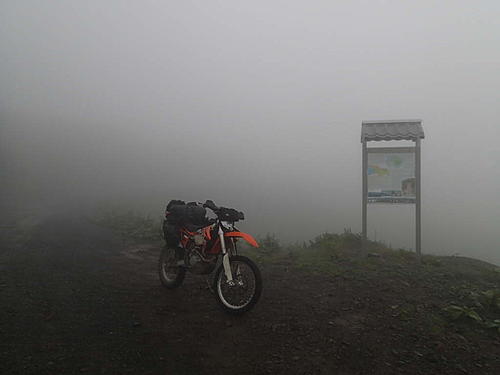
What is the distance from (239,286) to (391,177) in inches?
188

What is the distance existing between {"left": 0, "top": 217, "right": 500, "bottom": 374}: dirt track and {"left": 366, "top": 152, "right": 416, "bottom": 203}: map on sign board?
2164 mm

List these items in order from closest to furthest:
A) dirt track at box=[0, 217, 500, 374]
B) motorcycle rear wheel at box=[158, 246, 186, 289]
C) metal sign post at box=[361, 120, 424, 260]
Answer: dirt track at box=[0, 217, 500, 374] → motorcycle rear wheel at box=[158, 246, 186, 289] → metal sign post at box=[361, 120, 424, 260]

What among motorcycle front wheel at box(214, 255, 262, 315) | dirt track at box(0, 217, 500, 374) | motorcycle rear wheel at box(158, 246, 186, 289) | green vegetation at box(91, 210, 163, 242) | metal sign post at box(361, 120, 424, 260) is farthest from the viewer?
green vegetation at box(91, 210, 163, 242)

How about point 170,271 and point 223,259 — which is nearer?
point 223,259

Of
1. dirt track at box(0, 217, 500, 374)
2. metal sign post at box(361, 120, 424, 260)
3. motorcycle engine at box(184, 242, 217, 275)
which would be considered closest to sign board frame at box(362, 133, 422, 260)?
metal sign post at box(361, 120, 424, 260)

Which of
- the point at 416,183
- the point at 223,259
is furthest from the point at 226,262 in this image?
the point at 416,183

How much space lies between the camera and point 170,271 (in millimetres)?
5105

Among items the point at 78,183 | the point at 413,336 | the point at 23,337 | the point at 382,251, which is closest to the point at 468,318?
the point at 413,336

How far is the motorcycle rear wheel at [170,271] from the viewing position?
4.89 meters

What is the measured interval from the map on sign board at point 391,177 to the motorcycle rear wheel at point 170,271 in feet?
14.4

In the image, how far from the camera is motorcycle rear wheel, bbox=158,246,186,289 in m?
4.89

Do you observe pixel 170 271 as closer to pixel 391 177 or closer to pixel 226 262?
pixel 226 262

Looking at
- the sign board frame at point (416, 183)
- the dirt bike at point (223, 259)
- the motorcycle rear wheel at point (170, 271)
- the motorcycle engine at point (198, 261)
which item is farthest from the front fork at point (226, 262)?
the sign board frame at point (416, 183)

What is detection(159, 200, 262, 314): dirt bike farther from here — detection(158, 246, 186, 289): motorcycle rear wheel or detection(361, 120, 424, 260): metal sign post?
detection(361, 120, 424, 260): metal sign post
